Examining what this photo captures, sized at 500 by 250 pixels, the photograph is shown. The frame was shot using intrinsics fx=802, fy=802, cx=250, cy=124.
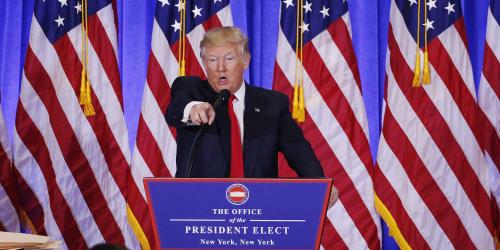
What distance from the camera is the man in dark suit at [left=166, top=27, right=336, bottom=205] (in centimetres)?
321

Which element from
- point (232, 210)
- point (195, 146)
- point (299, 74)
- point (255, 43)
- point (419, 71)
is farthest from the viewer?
point (255, 43)

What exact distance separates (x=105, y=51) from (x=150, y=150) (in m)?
0.74

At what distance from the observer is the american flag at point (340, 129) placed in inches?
206

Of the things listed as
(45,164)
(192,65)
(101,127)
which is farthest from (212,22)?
(45,164)

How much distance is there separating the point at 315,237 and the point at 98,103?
10.7 ft

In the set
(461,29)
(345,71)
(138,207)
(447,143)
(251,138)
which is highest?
(461,29)

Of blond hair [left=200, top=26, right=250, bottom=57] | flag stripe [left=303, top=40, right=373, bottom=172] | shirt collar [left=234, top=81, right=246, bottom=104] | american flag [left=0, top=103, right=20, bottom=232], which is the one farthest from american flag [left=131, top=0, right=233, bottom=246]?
blond hair [left=200, top=26, right=250, bottom=57]

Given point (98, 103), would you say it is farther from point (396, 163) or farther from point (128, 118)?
point (396, 163)

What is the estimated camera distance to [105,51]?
5348 mm

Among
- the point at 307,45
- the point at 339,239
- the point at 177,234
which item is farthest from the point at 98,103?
the point at 177,234

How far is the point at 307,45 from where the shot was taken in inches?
208

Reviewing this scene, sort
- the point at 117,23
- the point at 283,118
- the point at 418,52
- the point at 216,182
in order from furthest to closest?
the point at 117,23, the point at 418,52, the point at 283,118, the point at 216,182

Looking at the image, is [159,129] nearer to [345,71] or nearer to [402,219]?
[345,71]

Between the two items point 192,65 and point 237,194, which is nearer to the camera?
point 237,194
